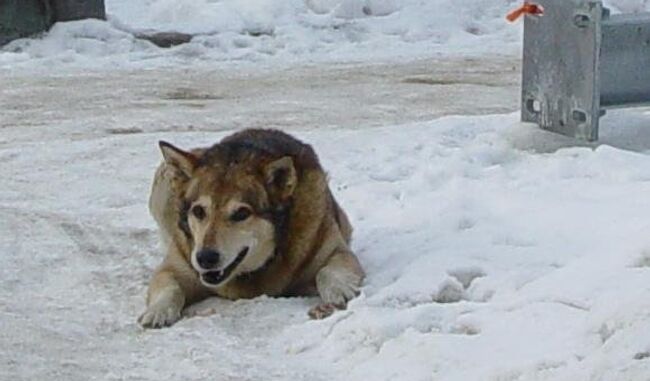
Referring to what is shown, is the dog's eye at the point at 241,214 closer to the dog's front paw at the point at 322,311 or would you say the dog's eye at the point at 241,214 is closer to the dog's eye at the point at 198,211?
the dog's eye at the point at 198,211

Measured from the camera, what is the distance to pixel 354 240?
814 centimetres

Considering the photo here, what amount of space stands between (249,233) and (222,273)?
20 centimetres

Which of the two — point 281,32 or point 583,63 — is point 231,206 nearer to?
point 583,63

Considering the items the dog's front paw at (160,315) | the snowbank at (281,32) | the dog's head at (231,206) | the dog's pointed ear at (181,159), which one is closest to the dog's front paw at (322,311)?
the dog's head at (231,206)

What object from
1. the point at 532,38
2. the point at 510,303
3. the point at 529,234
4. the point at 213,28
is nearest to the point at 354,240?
the point at 529,234

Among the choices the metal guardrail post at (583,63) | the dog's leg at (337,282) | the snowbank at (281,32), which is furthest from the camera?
the snowbank at (281,32)

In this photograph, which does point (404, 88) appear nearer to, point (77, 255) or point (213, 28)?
point (213, 28)

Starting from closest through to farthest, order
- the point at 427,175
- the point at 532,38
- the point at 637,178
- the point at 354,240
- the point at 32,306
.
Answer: the point at 32,306
the point at 354,240
the point at 637,178
the point at 427,175
the point at 532,38

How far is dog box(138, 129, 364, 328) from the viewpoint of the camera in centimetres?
697

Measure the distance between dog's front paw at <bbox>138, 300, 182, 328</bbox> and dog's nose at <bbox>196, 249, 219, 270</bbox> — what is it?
30 centimetres

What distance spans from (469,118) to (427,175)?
84.7 inches

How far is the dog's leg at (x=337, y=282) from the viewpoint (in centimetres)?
694

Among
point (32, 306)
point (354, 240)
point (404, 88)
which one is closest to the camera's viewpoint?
point (32, 306)

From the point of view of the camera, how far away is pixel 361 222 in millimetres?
8570
